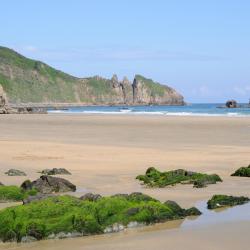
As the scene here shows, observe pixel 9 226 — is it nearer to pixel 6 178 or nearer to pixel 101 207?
pixel 101 207

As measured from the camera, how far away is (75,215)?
8008 mm

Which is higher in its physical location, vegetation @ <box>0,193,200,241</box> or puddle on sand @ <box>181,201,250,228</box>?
vegetation @ <box>0,193,200,241</box>

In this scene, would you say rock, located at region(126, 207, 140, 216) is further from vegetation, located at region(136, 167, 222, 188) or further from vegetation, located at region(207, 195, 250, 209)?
vegetation, located at region(136, 167, 222, 188)

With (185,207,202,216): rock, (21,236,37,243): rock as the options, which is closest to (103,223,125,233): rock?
(21,236,37,243): rock

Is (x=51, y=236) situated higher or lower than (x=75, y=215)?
lower

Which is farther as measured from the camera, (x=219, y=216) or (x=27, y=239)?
(x=219, y=216)

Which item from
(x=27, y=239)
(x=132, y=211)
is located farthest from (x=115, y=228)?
(x=27, y=239)

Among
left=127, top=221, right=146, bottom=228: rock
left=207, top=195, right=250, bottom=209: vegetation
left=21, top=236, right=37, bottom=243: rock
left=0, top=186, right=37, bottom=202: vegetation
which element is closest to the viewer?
left=21, top=236, right=37, bottom=243: rock

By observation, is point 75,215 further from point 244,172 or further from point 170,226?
point 244,172

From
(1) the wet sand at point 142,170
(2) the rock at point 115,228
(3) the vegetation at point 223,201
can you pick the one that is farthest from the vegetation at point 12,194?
(3) the vegetation at point 223,201

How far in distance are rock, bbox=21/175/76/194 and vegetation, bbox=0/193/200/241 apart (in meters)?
2.66

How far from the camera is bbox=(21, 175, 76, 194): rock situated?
454 inches

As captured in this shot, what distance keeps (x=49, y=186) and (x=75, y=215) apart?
379 centimetres

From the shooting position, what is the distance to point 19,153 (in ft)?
68.0
